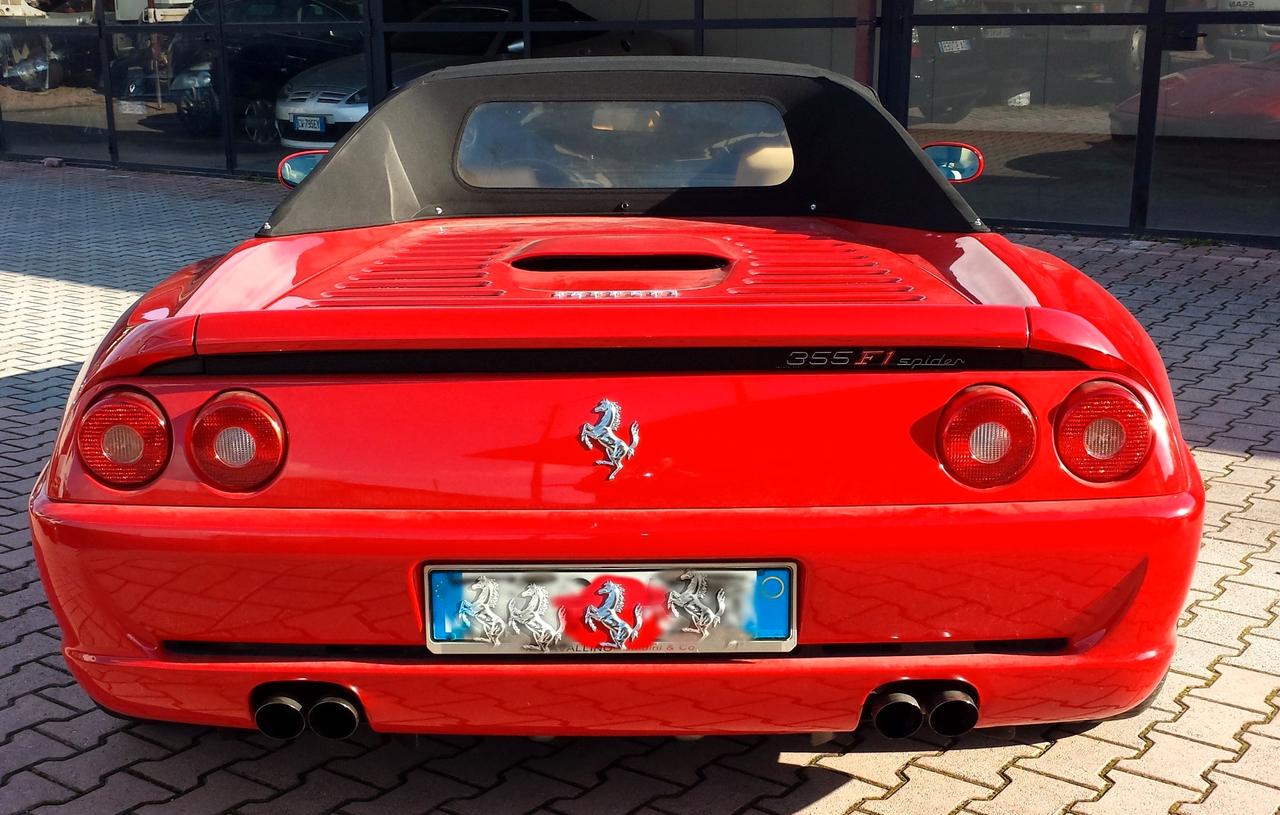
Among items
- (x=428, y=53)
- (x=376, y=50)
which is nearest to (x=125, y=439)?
(x=428, y=53)

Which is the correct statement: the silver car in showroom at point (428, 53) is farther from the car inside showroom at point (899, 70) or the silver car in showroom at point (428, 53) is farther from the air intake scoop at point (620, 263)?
the air intake scoop at point (620, 263)

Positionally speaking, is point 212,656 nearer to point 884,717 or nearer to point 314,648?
point 314,648

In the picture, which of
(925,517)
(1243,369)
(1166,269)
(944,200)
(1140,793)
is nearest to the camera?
(925,517)

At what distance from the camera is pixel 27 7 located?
15.8 m

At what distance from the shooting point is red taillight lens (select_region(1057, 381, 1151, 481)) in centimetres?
229

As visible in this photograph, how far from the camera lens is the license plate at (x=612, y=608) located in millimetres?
2244

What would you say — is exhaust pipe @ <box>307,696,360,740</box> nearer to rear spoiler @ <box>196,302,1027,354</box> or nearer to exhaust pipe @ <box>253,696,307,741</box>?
exhaust pipe @ <box>253,696,307,741</box>

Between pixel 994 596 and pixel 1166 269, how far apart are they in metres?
7.25

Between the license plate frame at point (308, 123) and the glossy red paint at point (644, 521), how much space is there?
38.3 ft

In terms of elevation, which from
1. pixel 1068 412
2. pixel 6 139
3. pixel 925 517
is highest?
pixel 1068 412

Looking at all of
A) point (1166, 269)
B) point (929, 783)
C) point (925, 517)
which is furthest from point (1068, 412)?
point (1166, 269)

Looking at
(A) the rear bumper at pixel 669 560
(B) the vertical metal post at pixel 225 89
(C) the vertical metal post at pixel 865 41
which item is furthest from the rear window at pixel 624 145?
(B) the vertical metal post at pixel 225 89

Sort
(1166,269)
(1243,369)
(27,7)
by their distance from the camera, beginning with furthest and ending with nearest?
(27,7), (1166,269), (1243,369)

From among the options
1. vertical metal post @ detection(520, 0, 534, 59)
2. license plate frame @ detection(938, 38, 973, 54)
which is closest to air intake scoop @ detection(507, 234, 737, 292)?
license plate frame @ detection(938, 38, 973, 54)
